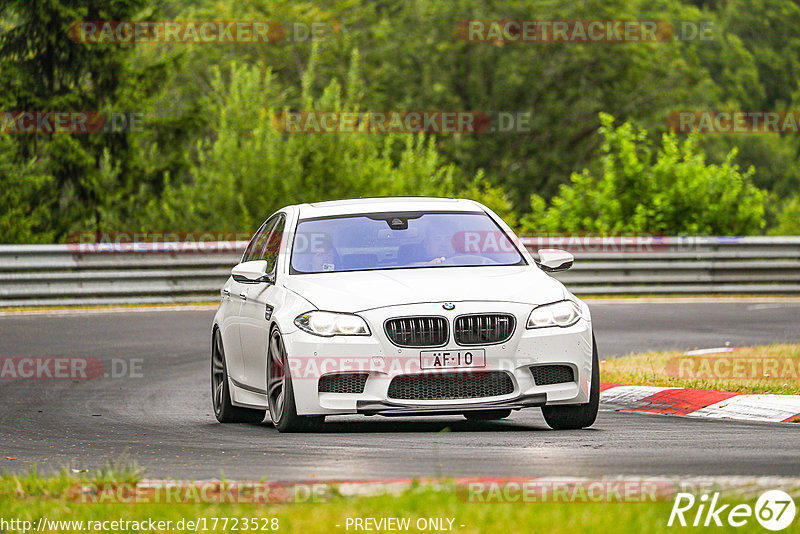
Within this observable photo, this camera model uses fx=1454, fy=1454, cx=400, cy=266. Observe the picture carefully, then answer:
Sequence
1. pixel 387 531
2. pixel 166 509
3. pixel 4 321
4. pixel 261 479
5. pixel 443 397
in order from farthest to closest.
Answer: pixel 4 321 < pixel 443 397 < pixel 261 479 < pixel 166 509 < pixel 387 531

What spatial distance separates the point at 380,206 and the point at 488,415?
5.70 feet

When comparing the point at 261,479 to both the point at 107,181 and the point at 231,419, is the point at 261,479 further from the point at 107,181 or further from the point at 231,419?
the point at 107,181

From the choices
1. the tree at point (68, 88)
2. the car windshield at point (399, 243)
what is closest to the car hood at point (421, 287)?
the car windshield at point (399, 243)

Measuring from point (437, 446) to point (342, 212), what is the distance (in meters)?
2.71

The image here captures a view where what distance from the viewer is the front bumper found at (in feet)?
29.1

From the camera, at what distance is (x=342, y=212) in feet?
34.4

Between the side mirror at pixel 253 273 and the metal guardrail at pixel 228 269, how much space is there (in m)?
12.5

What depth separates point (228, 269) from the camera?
23141 millimetres

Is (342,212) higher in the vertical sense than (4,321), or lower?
higher

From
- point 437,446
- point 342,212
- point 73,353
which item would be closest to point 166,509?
point 437,446

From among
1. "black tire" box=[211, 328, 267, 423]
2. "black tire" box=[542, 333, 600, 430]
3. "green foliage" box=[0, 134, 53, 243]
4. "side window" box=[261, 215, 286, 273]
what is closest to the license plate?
"black tire" box=[542, 333, 600, 430]

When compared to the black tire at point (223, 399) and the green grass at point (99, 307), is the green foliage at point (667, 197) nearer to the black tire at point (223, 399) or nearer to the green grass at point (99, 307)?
the green grass at point (99, 307)

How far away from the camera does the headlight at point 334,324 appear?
29.3 ft

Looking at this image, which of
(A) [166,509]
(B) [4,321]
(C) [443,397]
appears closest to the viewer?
(A) [166,509]
